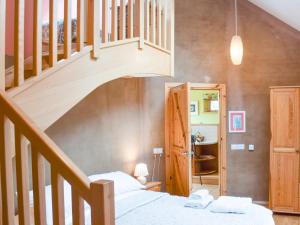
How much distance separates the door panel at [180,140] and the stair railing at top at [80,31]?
108 centimetres

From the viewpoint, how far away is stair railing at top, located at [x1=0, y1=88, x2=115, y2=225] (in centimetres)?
142

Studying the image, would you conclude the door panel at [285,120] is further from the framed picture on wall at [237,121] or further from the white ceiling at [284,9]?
the white ceiling at [284,9]

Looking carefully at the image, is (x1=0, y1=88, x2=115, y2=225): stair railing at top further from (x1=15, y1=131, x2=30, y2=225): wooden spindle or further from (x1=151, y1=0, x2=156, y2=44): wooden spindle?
(x1=151, y1=0, x2=156, y2=44): wooden spindle

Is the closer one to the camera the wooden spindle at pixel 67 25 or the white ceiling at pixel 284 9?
the wooden spindle at pixel 67 25

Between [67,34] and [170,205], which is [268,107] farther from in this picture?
[67,34]

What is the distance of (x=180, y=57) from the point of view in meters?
6.14

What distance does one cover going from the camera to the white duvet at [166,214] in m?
3.42

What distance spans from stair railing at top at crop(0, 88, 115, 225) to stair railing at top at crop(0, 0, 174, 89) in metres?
0.51

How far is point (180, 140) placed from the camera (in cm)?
563

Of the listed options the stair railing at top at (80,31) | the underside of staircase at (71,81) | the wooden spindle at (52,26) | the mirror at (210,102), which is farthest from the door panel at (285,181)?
the wooden spindle at (52,26)

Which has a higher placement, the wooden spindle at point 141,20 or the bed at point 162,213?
the wooden spindle at point 141,20

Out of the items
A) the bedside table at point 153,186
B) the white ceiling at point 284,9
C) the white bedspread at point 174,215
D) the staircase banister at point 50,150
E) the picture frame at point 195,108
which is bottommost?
the bedside table at point 153,186

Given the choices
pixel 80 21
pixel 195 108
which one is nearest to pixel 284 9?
pixel 80 21

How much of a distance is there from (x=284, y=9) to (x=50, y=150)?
508 cm
